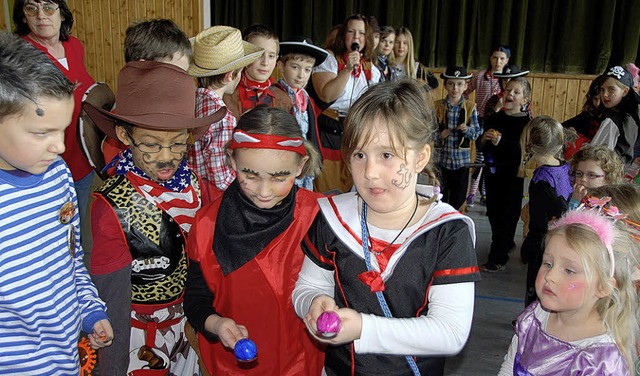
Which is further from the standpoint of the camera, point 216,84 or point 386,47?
point 386,47

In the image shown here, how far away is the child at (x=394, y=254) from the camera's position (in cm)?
123

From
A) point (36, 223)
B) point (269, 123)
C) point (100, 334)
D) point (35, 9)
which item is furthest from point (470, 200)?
point (36, 223)

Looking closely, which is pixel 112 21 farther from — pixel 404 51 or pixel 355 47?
pixel 355 47

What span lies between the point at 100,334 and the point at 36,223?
0.39 m

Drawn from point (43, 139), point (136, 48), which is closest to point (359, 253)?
point (43, 139)

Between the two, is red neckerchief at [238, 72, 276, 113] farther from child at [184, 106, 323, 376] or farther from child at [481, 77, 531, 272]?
child at [481, 77, 531, 272]

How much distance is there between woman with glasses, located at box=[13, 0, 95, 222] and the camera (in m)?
3.10

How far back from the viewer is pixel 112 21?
9070 mm

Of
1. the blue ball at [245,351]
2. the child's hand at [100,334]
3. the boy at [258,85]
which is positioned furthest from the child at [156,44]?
the blue ball at [245,351]

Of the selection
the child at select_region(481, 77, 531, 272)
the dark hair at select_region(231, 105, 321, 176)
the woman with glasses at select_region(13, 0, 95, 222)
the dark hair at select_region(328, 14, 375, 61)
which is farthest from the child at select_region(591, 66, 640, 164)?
the woman with glasses at select_region(13, 0, 95, 222)

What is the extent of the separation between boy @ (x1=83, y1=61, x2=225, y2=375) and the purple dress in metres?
1.15

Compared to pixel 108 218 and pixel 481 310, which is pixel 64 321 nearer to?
pixel 108 218

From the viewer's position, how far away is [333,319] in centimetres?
116

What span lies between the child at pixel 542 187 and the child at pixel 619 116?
2.12 feet
